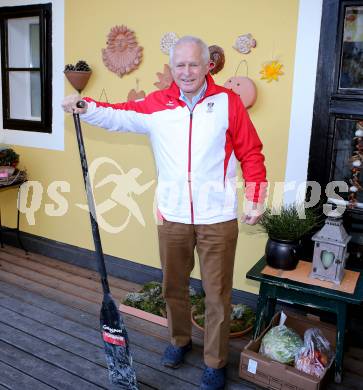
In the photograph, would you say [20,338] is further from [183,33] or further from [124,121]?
[183,33]

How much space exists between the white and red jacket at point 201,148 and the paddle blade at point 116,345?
0.48m

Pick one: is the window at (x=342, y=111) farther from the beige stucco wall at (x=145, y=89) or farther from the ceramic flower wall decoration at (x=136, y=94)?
the ceramic flower wall decoration at (x=136, y=94)

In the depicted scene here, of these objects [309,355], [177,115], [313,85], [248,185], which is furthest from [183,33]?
[309,355]

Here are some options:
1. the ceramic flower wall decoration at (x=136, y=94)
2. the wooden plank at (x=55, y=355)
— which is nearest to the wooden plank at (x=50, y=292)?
the wooden plank at (x=55, y=355)

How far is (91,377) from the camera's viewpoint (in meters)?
2.23

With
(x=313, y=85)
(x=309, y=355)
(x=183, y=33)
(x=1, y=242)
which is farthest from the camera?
(x=1, y=242)

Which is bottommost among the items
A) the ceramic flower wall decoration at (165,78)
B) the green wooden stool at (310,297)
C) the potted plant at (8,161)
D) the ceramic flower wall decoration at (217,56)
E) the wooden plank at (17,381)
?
the wooden plank at (17,381)

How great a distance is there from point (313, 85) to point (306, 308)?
4.11 feet

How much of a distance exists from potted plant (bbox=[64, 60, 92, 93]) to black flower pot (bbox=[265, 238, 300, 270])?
1.70 metres

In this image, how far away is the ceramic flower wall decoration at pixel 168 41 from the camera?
280cm

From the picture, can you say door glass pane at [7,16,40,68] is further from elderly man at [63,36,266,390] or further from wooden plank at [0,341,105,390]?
wooden plank at [0,341,105,390]

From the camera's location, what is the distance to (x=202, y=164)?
6.41 feet

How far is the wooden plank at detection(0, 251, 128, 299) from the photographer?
3.19 meters

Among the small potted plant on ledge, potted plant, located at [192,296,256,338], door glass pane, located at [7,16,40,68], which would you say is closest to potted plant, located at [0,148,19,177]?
door glass pane, located at [7,16,40,68]
